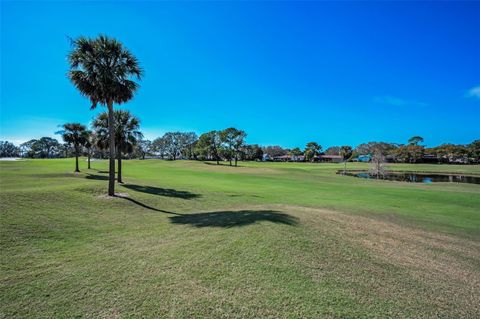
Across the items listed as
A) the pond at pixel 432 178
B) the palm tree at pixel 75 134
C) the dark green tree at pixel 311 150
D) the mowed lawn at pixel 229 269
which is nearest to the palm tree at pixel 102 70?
the mowed lawn at pixel 229 269

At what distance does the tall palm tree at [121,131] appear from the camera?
24.0 metres

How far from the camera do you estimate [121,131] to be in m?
24.1

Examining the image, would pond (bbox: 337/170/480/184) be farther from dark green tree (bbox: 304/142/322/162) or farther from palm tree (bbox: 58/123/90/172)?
dark green tree (bbox: 304/142/322/162)

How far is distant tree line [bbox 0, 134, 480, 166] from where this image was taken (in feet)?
82.9

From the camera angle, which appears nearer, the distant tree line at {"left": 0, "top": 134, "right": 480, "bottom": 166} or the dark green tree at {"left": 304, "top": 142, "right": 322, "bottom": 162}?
the distant tree line at {"left": 0, "top": 134, "right": 480, "bottom": 166}

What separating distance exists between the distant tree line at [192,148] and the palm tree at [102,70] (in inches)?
380

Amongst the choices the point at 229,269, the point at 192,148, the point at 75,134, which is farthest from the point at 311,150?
the point at 229,269

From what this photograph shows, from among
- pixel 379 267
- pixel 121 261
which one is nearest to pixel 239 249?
pixel 121 261

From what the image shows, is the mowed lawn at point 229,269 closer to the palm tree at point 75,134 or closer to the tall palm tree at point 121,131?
the tall palm tree at point 121,131

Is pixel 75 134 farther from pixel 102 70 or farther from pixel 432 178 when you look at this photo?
pixel 432 178

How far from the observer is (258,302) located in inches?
157

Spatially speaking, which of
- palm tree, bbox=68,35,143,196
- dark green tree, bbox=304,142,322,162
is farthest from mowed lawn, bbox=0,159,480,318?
dark green tree, bbox=304,142,322,162

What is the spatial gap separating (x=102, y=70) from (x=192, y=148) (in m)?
111

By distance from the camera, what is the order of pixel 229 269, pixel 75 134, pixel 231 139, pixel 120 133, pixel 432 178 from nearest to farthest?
1. pixel 229 269
2. pixel 120 133
3. pixel 75 134
4. pixel 432 178
5. pixel 231 139
